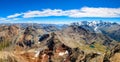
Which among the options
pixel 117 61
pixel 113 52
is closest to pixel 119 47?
pixel 113 52

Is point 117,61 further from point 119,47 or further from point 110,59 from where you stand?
point 119,47

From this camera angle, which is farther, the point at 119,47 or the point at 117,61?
the point at 119,47

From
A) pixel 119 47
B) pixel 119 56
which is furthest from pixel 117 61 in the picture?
pixel 119 47

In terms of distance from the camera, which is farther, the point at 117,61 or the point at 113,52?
the point at 113,52

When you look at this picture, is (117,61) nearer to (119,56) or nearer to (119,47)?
(119,56)
